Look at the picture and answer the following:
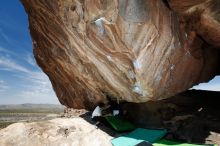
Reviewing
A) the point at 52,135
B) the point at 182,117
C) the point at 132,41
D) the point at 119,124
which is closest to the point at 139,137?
the point at 119,124

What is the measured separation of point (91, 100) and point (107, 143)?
2.58 metres

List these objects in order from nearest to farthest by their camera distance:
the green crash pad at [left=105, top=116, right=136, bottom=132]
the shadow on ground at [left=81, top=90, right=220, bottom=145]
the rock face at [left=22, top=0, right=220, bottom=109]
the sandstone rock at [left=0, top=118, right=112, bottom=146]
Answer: the rock face at [left=22, top=0, right=220, bottom=109] < the sandstone rock at [left=0, top=118, right=112, bottom=146] < the shadow on ground at [left=81, top=90, right=220, bottom=145] < the green crash pad at [left=105, top=116, right=136, bottom=132]

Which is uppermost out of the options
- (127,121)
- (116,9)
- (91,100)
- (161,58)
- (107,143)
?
(116,9)

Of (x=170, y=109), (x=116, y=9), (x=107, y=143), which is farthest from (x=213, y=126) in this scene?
(x=116, y=9)

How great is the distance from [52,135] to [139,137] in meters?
2.44

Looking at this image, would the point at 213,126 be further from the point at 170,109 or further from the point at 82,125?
the point at 82,125

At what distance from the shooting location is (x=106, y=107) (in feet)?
33.8

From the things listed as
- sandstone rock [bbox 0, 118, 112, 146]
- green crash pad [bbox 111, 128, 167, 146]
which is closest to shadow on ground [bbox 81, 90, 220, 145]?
green crash pad [bbox 111, 128, 167, 146]

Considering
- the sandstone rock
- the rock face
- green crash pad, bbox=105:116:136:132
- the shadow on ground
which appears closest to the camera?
the rock face

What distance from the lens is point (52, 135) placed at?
823cm

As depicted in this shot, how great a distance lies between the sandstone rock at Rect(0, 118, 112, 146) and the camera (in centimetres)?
789

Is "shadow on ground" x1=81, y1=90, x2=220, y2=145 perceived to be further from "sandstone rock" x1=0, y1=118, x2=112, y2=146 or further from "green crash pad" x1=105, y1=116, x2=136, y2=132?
"sandstone rock" x1=0, y1=118, x2=112, y2=146

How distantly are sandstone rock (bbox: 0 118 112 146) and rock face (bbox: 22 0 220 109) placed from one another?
1.38 meters

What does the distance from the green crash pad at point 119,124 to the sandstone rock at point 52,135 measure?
0.56 metres
